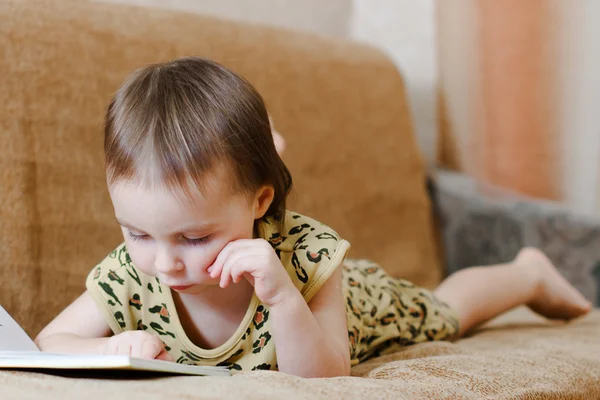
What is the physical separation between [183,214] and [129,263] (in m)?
0.24

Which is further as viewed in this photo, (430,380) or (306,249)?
(306,249)

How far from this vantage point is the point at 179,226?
787 mm

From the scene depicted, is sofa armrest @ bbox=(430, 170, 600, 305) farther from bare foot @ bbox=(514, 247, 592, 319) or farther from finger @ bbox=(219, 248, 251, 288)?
finger @ bbox=(219, 248, 251, 288)

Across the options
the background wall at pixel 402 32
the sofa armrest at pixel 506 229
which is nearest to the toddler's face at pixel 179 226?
the sofa armrest at pixel 506 229

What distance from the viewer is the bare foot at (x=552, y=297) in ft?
4.58

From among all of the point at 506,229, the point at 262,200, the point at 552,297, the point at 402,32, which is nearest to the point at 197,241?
the point at 262,200

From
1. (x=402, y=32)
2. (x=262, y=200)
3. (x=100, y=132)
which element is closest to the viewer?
(x=262, y=200)

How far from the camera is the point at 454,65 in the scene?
2.08 m

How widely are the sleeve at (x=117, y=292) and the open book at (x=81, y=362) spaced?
0.12 meters

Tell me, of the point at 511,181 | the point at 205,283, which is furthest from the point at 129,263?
the point at 511,181

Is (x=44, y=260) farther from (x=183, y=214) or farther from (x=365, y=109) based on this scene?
(x=365, y=109)

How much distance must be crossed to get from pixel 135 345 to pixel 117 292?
6.4 inches

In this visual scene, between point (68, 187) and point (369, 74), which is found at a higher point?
point (369, 74)

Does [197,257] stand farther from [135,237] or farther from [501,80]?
[501,80]
